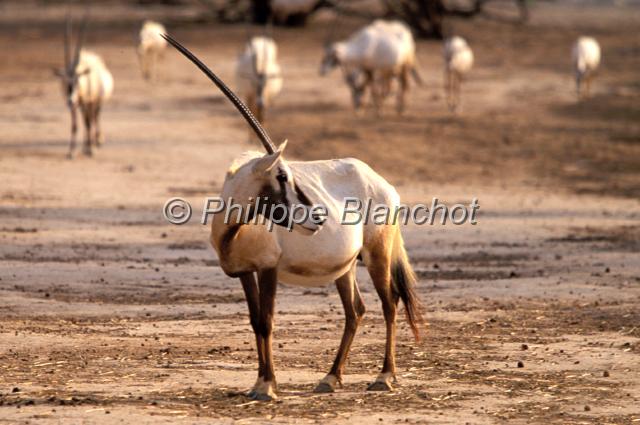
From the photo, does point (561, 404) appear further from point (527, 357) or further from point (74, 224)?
point (74, 224)

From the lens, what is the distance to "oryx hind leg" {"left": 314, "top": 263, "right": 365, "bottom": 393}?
7285mm

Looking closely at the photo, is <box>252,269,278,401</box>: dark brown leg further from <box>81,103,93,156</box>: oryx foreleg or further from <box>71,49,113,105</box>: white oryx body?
<box>71,49,113,105</box>: white oryx body

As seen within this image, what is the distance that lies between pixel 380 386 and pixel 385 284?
0.52 meters

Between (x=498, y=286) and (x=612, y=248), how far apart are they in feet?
7.39

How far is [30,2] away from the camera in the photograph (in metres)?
46.0

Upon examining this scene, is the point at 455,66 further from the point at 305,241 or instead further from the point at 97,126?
the point at 305,241

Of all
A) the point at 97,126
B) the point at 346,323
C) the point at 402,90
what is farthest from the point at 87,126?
the point at 346,323

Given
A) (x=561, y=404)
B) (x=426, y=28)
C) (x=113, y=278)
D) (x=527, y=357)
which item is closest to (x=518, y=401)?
(x=561, y=404)

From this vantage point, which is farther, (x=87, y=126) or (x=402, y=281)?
(x=87, y=126)

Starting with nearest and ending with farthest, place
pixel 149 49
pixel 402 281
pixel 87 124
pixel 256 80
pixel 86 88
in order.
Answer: pixel 402 281
pixel 87 124
pixel 86 88
pixel 256 80
pixel 149 49

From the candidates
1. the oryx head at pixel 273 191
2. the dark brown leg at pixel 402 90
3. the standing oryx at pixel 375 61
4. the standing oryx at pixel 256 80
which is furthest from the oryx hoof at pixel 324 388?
the standing oryx at pixel 375 61

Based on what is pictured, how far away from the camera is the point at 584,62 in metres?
27.2

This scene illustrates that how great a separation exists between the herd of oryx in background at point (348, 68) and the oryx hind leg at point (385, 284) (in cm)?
1137

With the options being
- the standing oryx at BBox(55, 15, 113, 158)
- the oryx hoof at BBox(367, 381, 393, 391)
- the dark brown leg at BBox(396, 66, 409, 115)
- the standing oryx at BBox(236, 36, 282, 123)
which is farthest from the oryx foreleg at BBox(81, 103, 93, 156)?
the oryx hoof at BBox(367, 381, 393, 391)
